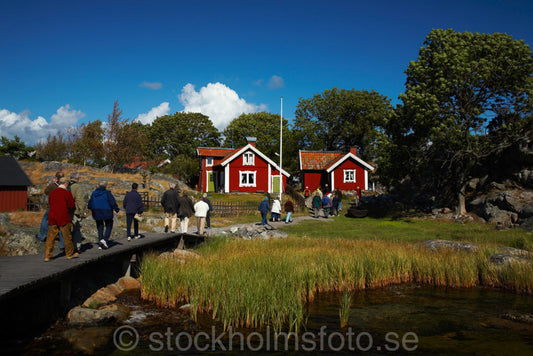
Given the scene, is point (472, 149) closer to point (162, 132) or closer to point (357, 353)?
point (357, 353)

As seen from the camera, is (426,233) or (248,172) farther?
(248,172)

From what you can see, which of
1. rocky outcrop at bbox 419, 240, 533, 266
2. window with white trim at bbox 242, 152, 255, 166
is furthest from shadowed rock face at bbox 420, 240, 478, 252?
window with white trim at bbox 242, 152, 255, 166

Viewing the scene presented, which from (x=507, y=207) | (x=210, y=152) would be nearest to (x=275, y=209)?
(x=507, y=207)

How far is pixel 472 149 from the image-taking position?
25.5 meters

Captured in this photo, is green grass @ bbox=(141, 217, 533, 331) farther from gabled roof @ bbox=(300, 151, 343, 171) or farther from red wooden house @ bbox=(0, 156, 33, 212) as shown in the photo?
gabled roof @ bbox=(300, 151, 343, 171)

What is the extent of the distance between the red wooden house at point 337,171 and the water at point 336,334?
37.3 metres

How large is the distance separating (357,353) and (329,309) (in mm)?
2237

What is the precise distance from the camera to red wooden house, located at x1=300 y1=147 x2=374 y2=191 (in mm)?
46312

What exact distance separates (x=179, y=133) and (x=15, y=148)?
31539 millimetres

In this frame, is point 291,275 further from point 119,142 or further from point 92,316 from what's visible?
point 119,142

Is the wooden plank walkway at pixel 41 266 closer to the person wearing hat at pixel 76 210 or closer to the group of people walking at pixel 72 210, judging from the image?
the group of people walking at pixel 72 210

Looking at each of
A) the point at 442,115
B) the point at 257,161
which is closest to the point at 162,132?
the point at 257,161

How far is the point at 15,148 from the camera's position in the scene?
1754 inches
